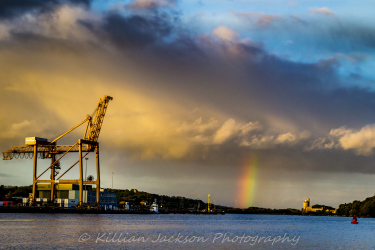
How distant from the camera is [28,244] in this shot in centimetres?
4912

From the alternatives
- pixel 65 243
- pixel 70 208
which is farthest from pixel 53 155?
pixel 65 243

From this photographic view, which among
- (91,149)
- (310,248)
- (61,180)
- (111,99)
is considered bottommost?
(310,248)

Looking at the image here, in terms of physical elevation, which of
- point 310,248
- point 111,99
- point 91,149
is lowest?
point 310,248

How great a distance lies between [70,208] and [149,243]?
95.5 metres

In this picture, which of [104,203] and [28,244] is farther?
[104,203]

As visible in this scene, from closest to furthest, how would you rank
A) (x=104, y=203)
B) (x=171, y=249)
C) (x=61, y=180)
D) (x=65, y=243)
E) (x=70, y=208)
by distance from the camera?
(x=171, y=249) < (x=65, y=243) < (x=61, y=180) < (x=70, y=208) < (x=104, y=203)

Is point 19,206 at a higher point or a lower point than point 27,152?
lower

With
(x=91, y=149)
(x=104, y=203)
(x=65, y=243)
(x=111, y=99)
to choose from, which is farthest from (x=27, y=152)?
(x=65, y=243)

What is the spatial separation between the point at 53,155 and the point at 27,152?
6992 millimetres

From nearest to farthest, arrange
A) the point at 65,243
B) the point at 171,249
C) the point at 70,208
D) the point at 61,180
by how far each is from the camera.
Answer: the point at 171,249 → the point at 65,243 → the point at 61,180 → the point at 70,208

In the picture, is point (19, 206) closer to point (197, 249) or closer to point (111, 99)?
point (111, 99)

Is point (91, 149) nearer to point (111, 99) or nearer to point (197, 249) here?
point (111, 99)

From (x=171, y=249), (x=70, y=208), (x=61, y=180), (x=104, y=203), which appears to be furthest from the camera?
(x=104, y=203)

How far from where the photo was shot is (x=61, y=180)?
132 meters
